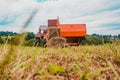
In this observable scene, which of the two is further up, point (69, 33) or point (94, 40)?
point (69, 33)

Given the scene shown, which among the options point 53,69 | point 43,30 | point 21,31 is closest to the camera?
point 21,31

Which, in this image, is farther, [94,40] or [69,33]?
[69,33]

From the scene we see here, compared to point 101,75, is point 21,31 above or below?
above

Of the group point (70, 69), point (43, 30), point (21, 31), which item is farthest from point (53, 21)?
point (21, 31)

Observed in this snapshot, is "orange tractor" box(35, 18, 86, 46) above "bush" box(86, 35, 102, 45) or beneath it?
above

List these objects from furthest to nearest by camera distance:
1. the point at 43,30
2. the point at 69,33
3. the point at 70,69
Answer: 1. the point at 43,30
2. the point at 69,33
3. the point at 70,69

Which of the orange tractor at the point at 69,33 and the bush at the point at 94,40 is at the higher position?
the orange tractor at the point at 69,33

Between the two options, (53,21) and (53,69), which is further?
(53,21)

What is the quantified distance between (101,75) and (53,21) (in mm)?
18236

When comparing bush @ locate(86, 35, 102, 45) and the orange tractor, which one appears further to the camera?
the orange tractor

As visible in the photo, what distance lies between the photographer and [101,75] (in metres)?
1.95

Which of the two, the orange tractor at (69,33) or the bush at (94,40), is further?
the orange tractor at (69,33)

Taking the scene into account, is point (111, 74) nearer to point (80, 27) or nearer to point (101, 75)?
point (101, 75)

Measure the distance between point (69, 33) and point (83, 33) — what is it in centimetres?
90
